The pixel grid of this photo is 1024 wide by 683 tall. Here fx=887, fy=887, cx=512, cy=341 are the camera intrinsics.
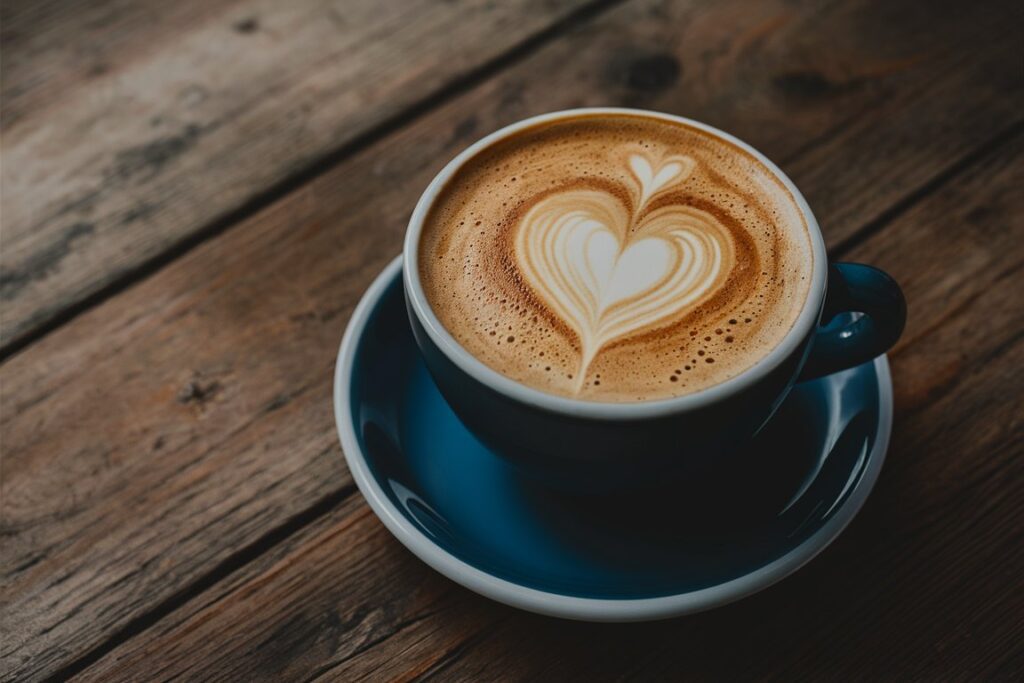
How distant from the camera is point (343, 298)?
98 cm

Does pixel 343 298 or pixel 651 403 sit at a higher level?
pixel 651 403

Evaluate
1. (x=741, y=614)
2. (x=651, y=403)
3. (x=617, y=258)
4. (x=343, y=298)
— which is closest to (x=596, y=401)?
(x=651, y=403)

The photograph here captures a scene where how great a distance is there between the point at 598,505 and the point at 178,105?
78 centimetres

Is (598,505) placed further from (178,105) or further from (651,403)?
(178,105)

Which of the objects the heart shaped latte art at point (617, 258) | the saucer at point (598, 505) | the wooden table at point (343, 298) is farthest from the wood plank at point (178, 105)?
the heart shaped latte art at point (617, 258)

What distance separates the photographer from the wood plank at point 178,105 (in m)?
1.04

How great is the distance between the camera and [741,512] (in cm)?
76

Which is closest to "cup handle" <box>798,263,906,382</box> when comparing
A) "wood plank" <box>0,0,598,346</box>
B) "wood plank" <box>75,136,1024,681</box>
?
"wood plank" <box>75,136,1024,681</box>

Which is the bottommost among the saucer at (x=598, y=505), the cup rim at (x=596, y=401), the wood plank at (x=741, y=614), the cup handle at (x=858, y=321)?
the wood plank at (x=741, y=614)

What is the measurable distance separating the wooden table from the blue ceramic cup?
149mm

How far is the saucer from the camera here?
688mm

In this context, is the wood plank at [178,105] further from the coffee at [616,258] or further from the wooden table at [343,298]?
the coffee at [616,258]

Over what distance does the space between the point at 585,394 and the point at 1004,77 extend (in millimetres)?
800

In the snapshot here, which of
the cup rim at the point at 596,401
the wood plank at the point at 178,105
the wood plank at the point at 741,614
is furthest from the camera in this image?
the wood plank at the point at 178,105
